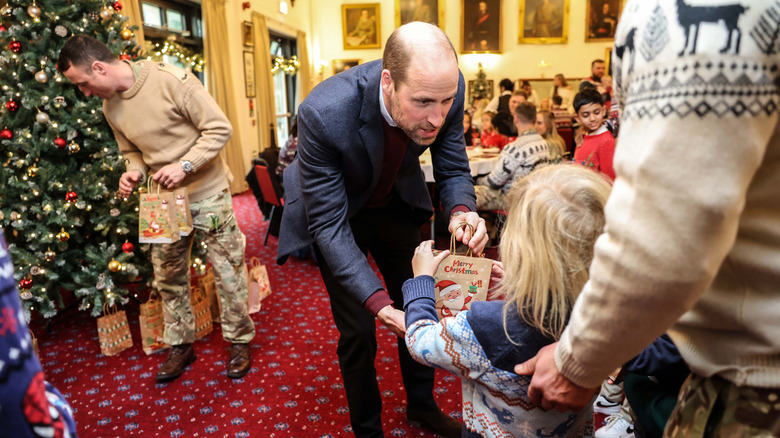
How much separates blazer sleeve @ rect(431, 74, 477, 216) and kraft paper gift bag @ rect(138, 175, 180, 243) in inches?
52.9

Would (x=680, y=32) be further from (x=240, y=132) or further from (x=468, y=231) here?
(x=240, y=132)

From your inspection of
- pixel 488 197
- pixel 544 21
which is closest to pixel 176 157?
pixel 488 197

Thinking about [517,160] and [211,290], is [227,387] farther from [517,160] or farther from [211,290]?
[517,160]

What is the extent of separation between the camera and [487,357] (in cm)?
117

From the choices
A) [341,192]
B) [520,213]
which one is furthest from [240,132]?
[520,213]

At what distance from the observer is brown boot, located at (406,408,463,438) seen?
7.19 ft

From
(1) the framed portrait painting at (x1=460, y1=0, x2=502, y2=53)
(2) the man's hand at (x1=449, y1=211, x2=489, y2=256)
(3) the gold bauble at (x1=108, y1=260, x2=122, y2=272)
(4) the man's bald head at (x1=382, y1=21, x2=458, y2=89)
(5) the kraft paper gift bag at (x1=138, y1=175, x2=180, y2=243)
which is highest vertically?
(1) the framed portrait painting at (x1=460, y1=0, x2=502, y2=53)

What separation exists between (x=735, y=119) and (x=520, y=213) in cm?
57

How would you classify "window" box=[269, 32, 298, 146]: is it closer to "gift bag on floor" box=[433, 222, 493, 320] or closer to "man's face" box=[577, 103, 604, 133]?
"man's face" box=[577, 103, 604, 133]

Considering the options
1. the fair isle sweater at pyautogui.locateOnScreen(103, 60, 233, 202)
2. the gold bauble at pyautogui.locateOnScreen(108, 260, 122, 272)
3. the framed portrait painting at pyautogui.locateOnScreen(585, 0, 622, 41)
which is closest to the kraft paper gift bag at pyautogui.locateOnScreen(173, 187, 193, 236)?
the fair isle sweater at pyautogui.locateOnScreen(103, 60, 233, 202)

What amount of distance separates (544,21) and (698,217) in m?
13.3

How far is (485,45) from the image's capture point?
12758 mm

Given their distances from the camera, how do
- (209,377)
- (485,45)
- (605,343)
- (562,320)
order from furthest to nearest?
1. (485,45)
2. (209,377)
3. (562,320)
4. (605,343)

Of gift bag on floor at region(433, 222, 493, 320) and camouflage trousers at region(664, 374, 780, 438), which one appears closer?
camouflage trousers at region(664, 374, 780, 438)
